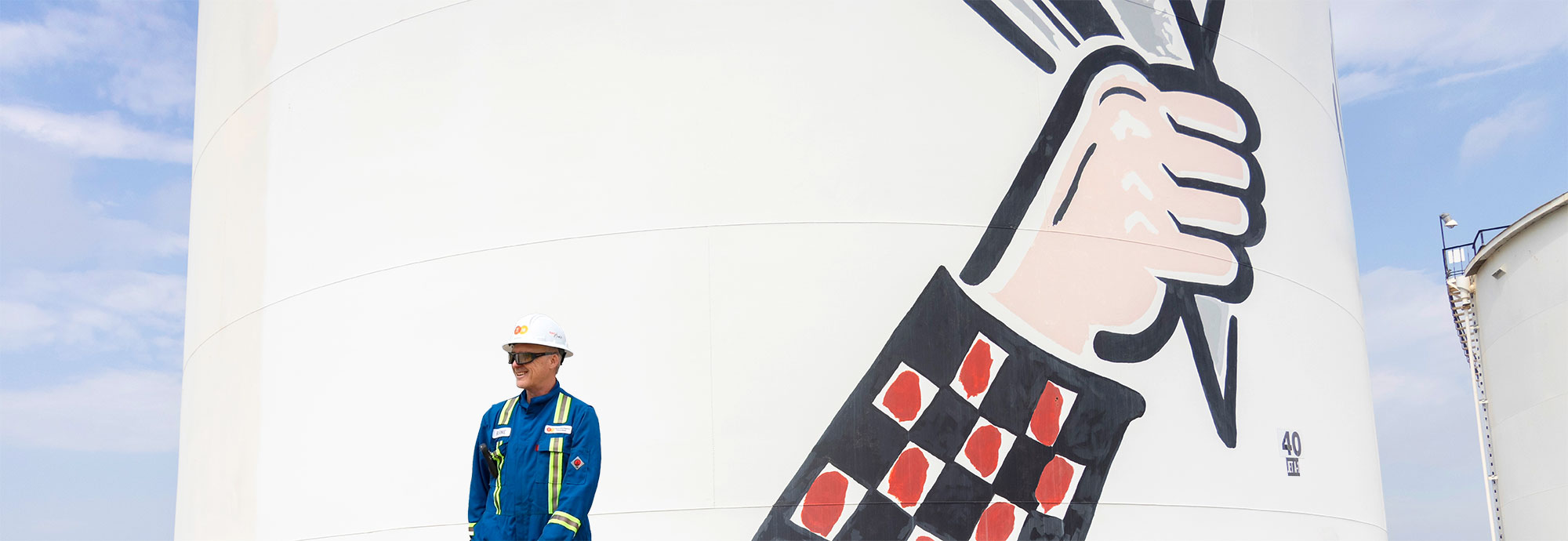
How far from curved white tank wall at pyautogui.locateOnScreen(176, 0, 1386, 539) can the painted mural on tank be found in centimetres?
3

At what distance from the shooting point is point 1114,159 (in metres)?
8.04

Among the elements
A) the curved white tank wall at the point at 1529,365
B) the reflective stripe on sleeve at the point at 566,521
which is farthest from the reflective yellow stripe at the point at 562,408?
the curved white tank wall at the point at 1529,365

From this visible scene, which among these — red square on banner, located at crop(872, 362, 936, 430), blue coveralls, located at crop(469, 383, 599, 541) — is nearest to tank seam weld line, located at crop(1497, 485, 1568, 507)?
red square on banner, located at crop(872, 362, 936, 430)

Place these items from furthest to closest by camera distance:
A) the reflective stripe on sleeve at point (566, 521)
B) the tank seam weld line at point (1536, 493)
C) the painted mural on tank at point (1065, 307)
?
the tank seam weld line at point (1536, 493) → the painted mural on tank at point (1065, 307) → the reflective stripe on sleeve at point (566, 521)

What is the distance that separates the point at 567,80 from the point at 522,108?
343 millimetres

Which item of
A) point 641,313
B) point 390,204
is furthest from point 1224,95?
point 390,204

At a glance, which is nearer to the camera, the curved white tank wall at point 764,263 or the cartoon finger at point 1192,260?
the curved white tank wall at point 764,263

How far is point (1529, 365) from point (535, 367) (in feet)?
58.7

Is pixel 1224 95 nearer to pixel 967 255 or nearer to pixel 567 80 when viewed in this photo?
pixel 967 255

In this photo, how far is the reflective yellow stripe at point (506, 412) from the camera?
4.86 m

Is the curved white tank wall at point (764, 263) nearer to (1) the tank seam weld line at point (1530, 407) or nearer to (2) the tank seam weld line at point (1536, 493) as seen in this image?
(1) the tank seam weld line at point (1530, 407)

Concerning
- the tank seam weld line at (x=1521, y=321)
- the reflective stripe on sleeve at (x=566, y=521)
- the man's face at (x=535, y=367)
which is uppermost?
the tank seam weld line at (x=1521, y=321)

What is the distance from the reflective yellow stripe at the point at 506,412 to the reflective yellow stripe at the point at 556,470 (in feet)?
0.91

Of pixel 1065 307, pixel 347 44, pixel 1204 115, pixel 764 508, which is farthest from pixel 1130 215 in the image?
pixel 347 44
